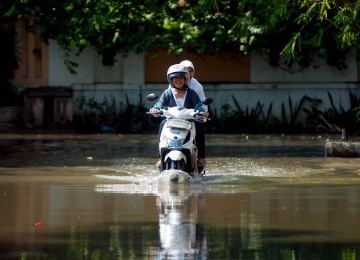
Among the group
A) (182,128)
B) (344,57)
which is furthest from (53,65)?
(182,128)

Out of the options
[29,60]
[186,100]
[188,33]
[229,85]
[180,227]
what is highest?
[188,33]

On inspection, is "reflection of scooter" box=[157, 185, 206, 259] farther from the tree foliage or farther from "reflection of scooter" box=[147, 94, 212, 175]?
the tree foliage

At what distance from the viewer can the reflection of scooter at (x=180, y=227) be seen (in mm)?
9117

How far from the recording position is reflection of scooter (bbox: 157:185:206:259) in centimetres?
912

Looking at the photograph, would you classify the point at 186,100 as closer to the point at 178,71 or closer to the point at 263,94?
the point at 178,71

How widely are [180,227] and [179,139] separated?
14.7ft

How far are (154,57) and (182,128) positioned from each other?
13.5 meters

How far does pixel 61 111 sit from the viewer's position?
28938 mm

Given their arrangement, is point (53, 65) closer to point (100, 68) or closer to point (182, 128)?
point (100, 68)

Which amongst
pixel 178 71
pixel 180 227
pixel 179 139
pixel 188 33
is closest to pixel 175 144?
pixel 179 139

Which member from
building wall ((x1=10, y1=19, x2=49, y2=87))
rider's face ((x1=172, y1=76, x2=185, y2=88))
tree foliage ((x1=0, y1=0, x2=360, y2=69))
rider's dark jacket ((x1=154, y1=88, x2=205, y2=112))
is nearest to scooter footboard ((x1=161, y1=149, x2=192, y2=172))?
rider's dark jacket ((x1=154, y1=88, x2=205, y2=112))

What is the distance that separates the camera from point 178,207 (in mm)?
12133

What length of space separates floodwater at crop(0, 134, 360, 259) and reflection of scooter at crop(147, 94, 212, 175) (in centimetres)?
33

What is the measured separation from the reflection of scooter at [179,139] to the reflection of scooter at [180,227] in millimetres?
1161
